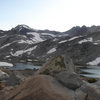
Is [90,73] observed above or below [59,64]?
below

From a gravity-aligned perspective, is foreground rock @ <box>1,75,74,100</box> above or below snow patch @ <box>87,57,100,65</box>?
above

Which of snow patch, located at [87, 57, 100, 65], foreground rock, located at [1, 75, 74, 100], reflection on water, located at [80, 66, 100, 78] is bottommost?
snow patch, located at [87, 57, 100, 65]

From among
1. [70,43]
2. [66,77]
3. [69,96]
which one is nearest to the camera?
[69,96]

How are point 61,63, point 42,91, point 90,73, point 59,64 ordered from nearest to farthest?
point 42,91, point 59,64, point 61,63, point 90,73

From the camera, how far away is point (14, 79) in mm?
30234

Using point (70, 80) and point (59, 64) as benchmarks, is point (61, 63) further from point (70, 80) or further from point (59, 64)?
point (70, 80)

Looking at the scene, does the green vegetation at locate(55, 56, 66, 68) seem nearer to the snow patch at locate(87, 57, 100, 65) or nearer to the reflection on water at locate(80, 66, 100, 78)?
the reflection on water at locate(80, 66, 100, 78)

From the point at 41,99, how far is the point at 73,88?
246cm

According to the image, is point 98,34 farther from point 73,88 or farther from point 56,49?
point 73,88

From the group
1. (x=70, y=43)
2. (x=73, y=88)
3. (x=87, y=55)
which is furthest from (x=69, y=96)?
(x=70, y=43)

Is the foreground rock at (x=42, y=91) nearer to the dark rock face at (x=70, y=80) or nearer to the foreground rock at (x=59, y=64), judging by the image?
the dark rock face at (x=70, y=80)

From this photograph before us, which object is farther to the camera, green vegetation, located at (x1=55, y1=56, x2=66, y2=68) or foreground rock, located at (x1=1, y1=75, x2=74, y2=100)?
green vegetation, located at (x1=55, y1=56, x2=66, y2=68)

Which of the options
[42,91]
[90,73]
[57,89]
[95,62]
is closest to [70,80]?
[57,89]

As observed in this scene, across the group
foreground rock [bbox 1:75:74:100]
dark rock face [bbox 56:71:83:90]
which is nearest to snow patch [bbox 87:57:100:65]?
dark rock face [bbox 56:71:83:90]
